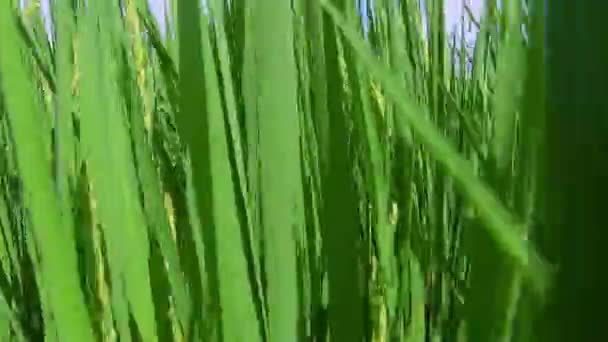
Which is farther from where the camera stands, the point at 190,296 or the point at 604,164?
the point at 190,296

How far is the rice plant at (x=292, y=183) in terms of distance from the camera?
15 centimetres

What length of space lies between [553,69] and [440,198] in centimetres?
25

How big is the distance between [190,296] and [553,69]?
0.62 feet

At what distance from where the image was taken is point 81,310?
0.30 meters

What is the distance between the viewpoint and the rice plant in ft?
0.50

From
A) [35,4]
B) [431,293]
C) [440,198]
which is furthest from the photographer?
[35,4]

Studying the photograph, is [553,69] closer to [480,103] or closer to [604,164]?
[604,164]

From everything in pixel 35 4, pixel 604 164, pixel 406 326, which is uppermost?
pixel 35 4

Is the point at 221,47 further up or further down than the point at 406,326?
further up

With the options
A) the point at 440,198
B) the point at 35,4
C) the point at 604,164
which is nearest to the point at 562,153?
the point at 604,164

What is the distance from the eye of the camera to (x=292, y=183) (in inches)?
9.9

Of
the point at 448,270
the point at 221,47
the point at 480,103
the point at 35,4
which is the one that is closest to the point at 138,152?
the point at 221,47

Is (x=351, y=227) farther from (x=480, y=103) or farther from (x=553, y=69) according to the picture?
(x=480, y=103)

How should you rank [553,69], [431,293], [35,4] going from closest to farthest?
[553,69] < [431,293] < [35,4]
